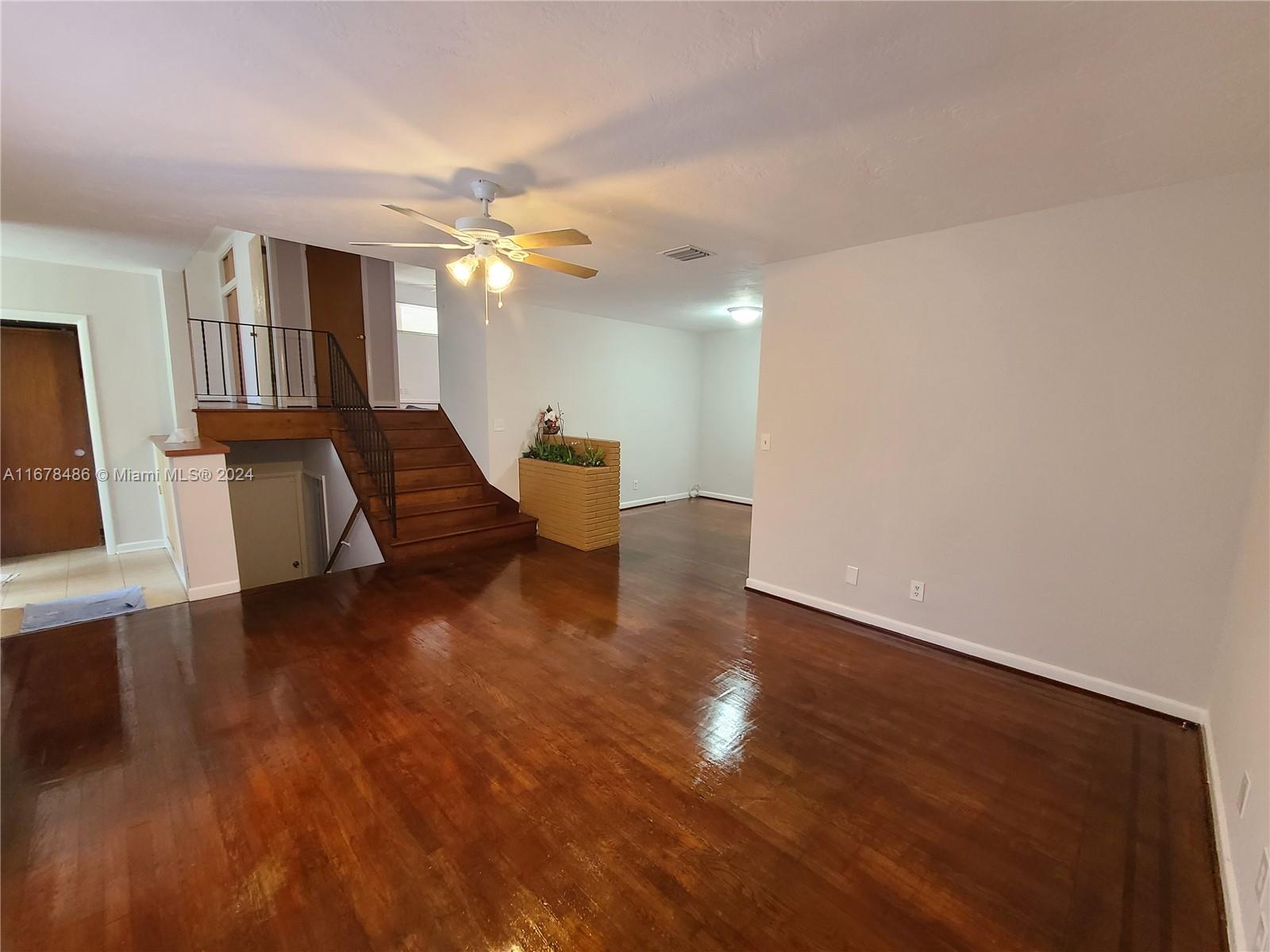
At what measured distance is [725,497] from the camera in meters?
7.89

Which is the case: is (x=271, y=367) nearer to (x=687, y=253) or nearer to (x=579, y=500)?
(x=579, y=500)

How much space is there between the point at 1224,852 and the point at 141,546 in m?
8.01

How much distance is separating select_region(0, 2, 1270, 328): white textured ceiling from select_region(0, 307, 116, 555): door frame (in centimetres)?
220

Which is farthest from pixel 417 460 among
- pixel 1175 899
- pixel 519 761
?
pixel 1175 899

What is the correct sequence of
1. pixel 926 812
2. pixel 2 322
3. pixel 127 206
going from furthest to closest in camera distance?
pixel 2 322 → pixel 127 206 → pixel 926 812

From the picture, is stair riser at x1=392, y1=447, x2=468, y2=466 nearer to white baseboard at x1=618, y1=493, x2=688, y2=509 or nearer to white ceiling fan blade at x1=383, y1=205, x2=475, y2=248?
white baseboard at x1=618, y1=493, x2=688, y2=509

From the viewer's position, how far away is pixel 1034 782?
214cm

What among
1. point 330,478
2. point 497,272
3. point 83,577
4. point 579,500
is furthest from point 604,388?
point 83,577

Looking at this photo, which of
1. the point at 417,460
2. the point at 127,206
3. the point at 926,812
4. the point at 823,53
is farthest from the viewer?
the point at 417,460

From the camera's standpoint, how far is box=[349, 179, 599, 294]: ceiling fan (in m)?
2.42

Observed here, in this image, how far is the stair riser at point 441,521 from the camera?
501 cm

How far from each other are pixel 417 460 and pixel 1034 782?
5.65 metres

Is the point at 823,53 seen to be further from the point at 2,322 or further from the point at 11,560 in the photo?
the point at 11,560

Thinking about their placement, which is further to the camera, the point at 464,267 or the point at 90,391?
the point at 90,391
